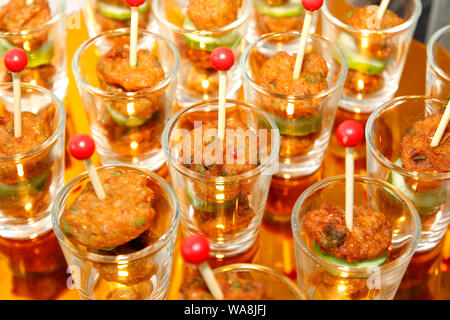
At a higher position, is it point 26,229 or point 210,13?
point 210,13

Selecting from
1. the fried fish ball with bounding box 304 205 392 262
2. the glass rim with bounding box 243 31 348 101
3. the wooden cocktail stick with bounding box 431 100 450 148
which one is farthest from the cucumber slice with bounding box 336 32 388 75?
the fried fish ball with bounding box 304 205 392 262

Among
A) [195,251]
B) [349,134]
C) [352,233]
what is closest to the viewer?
[195,251]

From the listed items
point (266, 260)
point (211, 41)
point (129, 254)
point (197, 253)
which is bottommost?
point (266, 260)

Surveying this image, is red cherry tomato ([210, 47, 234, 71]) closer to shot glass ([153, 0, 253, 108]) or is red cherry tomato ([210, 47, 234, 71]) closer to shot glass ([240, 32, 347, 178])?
shot glass ([240, 32, 347, 178])

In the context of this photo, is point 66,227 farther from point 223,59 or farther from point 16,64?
point 223,59

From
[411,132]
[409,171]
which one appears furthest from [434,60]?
[409,171]

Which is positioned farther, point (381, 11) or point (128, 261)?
point (381, 11)

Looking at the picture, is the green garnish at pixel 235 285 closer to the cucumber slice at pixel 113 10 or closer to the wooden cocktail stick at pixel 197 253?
the wooden cocktail stick at pixel 197 253
